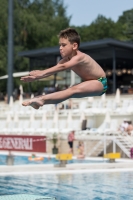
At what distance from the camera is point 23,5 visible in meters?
56.1

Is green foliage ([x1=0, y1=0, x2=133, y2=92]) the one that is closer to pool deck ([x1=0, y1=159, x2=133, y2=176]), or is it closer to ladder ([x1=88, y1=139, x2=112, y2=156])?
ladder ([x1=88, y1=139, x2=112, y2=156])

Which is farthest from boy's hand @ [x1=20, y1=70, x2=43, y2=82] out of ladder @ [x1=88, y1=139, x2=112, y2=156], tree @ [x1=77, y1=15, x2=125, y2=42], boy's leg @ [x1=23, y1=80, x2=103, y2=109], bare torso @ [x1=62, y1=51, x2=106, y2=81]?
tree @ [x1=77, y1=15, x2=125, y2=42]

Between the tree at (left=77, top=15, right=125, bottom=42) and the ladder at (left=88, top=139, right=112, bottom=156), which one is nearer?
the ladder at (left=88, top=139, right=112, bottom=156)

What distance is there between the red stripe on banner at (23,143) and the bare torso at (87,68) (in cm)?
1637

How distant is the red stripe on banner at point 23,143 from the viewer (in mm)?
23859

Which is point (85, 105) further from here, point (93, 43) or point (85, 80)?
point (85, 80)

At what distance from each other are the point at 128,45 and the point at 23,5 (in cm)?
2708

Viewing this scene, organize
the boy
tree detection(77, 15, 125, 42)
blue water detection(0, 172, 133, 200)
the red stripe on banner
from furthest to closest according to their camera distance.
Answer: tree detection(77, 15, 125, 42) < the red stripe on banner < blue water detection(0, 172, 133, 200) < the boy

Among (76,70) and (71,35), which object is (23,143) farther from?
(71,35)

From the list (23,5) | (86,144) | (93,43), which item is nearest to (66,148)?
(86,144)

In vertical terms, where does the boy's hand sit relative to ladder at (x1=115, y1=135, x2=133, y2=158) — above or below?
above

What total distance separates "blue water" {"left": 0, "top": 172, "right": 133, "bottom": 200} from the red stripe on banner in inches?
321

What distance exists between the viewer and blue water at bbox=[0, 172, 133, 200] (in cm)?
1211

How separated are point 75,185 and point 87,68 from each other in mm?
7036
